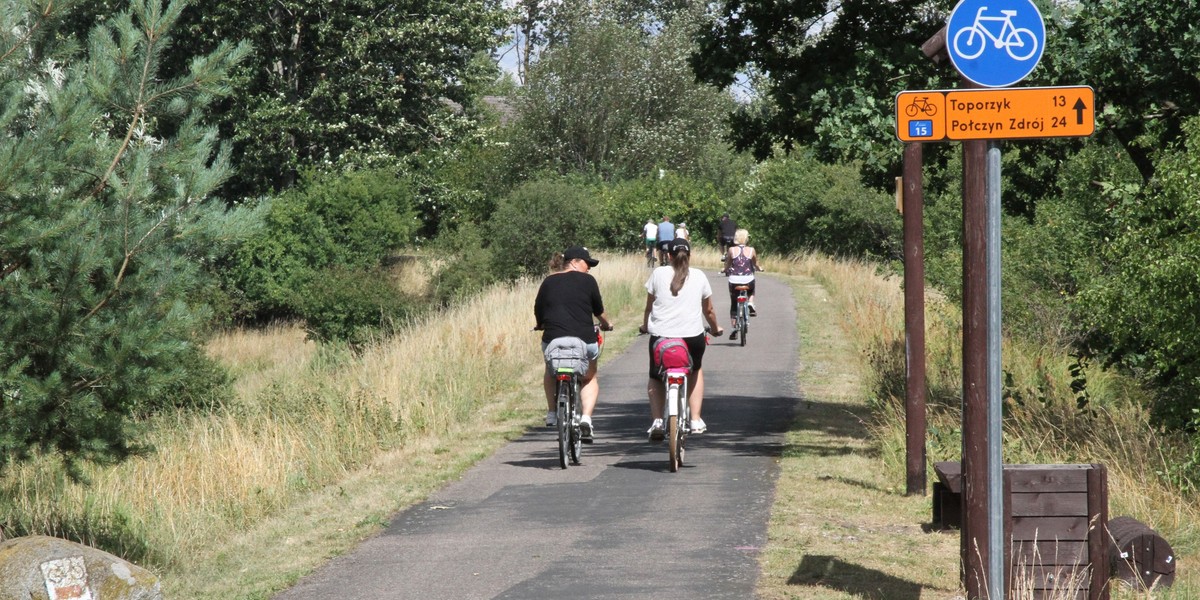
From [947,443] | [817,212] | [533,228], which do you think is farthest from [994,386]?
[817,212]

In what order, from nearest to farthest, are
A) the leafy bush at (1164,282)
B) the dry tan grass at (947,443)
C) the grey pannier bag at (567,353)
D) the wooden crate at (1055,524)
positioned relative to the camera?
the wooden crate at (1055,524) → the dry tan grass at (947,443) → the leafy bush at (1164,282) → the grey pannier bag at (567,353)

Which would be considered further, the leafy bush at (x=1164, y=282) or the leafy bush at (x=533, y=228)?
the leafy bush at (x=533, y=228)

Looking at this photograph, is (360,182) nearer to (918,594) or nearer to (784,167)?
(784,167)

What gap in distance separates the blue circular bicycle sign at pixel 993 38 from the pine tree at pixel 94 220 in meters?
4.03

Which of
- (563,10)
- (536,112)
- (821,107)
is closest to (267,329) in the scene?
(536,112)

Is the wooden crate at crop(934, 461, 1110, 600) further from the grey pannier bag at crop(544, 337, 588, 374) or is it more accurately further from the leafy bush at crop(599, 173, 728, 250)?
the leafy bush at crop(599, 173, 728, 250)

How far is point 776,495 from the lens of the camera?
976 cm

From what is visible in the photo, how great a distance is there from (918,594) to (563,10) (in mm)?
66560

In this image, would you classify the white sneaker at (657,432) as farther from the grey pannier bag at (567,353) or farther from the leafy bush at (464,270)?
the leafy bush at (464,270)

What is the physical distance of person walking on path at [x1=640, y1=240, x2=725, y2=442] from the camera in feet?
35.5

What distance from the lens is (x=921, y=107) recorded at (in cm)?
579

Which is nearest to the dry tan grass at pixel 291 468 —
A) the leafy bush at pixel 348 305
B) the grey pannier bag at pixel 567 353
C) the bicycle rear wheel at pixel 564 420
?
the bicycle rear wheel at pixel 564 420

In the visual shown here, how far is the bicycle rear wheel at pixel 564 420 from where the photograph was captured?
1094 centimetres

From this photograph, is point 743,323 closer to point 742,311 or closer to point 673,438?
point 742,311
